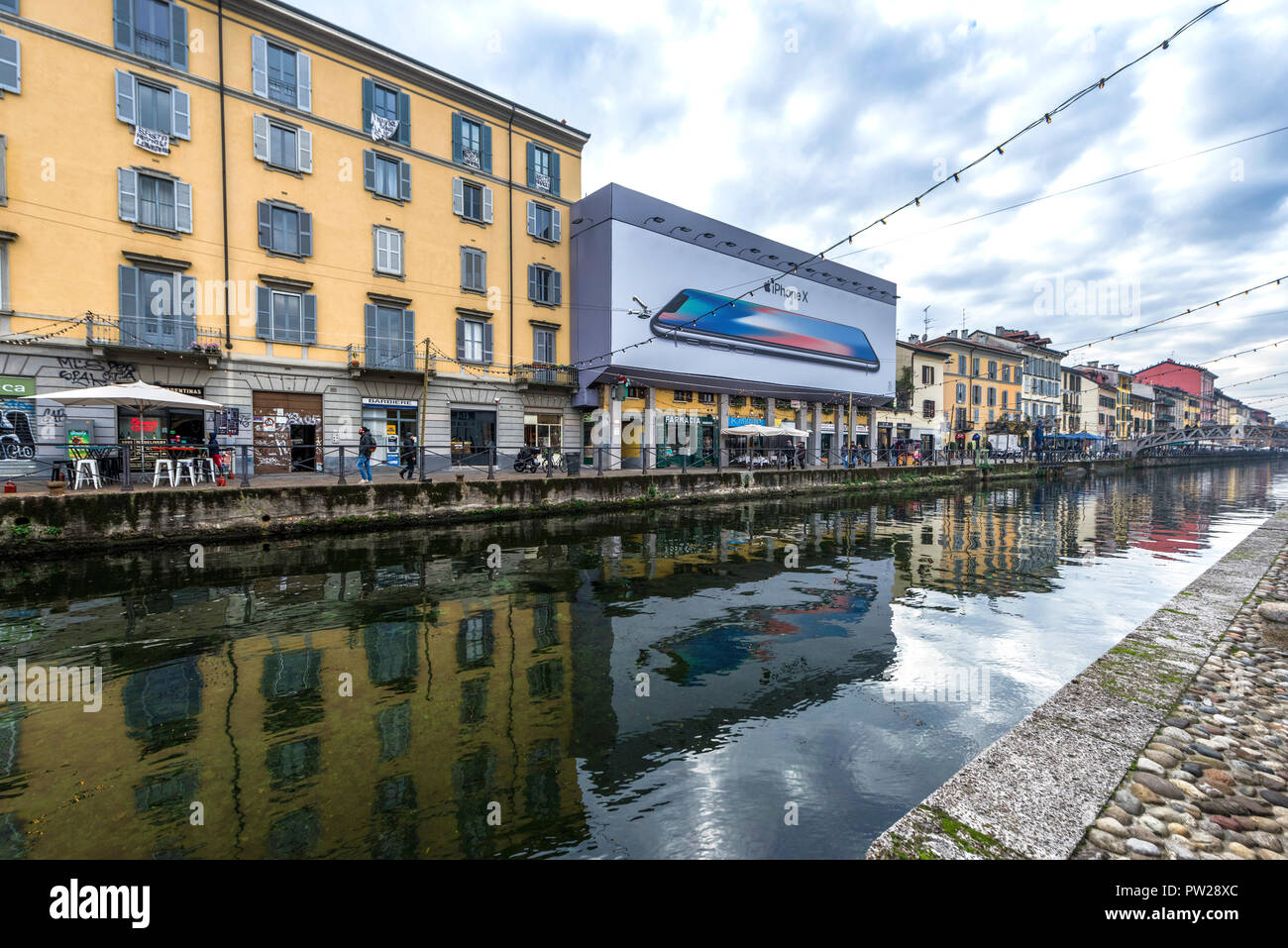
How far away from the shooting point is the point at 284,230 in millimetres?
19562

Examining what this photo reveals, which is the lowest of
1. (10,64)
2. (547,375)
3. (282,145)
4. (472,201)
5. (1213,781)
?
(1213,781)

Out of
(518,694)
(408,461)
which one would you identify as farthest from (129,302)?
(518,694)

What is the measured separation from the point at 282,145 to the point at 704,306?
18.6 m

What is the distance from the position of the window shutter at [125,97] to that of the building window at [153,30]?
87cm

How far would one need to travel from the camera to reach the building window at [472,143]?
2348 centimetres

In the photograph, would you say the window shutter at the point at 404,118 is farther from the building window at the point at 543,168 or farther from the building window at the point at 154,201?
the building window at the point at 154,201

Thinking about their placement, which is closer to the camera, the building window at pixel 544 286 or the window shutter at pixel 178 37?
the window shutter at pixel 178 37

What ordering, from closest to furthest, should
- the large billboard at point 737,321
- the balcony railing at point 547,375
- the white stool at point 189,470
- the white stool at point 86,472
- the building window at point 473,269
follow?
the white stool at point 86,472
the white stool at point 189,470
the building window at point 473,269
the balcony railing at point 547,375
the large billboard at point 737,321

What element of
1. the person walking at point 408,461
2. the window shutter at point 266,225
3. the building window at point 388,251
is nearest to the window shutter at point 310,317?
the window shutter at point 266,225

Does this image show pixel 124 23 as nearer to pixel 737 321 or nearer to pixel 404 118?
pixel 404 118

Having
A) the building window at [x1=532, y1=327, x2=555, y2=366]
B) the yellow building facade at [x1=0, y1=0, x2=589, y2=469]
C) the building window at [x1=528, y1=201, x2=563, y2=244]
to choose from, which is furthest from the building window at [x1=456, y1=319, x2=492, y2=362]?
the building window at [x1=528, y1=201, x2=563, y2=244]

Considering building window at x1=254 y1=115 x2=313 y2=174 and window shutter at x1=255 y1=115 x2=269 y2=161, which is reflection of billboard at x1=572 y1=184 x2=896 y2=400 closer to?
building window at x1=254 y1=115 x2=313 y2=174

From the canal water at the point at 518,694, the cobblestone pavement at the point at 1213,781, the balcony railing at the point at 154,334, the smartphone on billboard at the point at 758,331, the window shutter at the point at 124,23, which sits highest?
the window shutter at the point at 124,23

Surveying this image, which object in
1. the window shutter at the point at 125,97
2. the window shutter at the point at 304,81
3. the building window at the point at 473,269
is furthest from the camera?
the building window at the point at 473,269
